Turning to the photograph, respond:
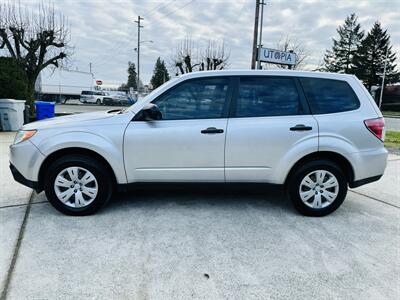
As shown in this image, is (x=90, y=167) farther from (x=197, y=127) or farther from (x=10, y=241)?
(x=197, y=127)

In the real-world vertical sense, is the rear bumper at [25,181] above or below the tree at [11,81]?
below

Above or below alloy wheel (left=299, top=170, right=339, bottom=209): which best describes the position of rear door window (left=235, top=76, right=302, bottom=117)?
above

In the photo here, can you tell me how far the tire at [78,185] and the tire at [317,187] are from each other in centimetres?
228

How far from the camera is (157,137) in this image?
335cm

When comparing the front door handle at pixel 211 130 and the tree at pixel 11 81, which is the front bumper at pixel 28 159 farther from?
the tree at pixel 11 81

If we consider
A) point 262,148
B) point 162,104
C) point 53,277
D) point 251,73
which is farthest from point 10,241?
point 251,73

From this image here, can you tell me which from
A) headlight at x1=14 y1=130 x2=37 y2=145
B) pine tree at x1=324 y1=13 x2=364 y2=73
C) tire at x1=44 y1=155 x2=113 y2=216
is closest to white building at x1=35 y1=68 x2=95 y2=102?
headlight at x1=14 y1=130 x2=37 y2=145

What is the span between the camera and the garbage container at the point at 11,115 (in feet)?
29.6

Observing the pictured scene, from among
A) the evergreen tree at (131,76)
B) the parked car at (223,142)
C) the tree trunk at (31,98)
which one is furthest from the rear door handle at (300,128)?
the evergreen tree at (131,76)

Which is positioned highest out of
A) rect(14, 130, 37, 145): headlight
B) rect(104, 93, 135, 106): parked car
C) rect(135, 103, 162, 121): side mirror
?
rect(104, 93, 135, 106): parked car

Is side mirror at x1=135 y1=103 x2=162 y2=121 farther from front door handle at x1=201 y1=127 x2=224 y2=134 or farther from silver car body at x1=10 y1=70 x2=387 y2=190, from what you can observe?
front door handle at x1=201 y1=127 x2=224 y2=134

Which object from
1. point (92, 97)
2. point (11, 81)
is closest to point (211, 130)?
point (11, 81)

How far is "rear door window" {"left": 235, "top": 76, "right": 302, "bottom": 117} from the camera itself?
3.47 meters

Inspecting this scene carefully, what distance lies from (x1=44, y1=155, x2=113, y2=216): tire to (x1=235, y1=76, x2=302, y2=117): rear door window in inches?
→ 70.8
